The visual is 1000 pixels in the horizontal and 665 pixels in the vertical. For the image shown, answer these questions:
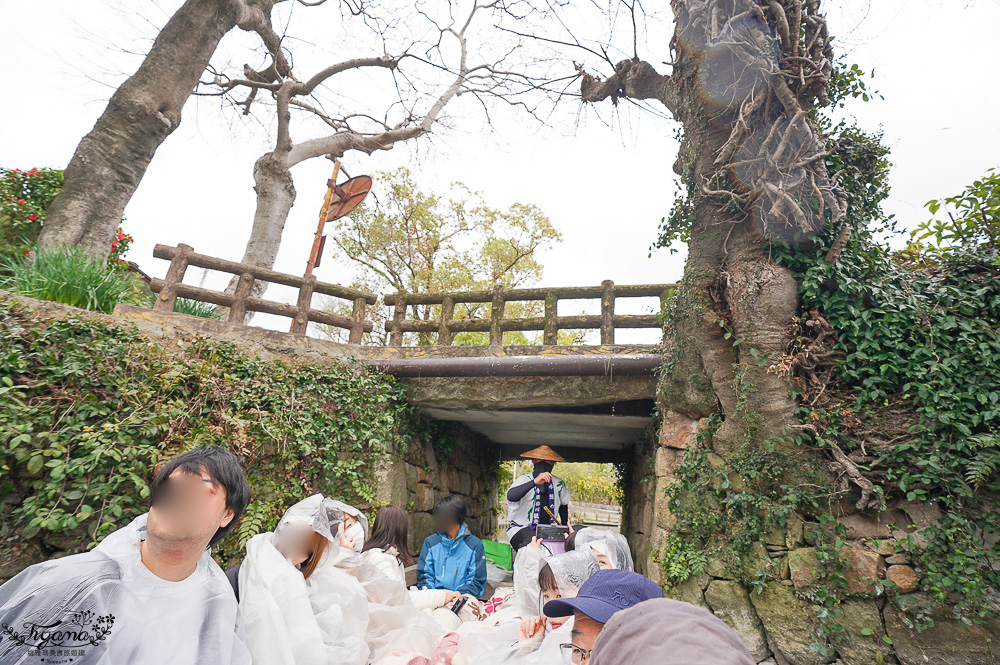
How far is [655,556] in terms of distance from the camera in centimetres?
416

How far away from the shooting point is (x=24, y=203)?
5.29 m

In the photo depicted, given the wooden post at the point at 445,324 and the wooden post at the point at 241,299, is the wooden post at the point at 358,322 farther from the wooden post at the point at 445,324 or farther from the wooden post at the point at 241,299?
the wooden post at the point at 241,299

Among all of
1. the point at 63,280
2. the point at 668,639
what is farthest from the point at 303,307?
the point at 668,639

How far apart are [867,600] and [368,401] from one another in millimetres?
4678

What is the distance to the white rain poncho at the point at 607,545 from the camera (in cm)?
254

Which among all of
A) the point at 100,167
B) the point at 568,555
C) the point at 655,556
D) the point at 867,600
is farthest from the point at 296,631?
the point at 100,167

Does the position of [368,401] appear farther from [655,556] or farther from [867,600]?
[867,600]

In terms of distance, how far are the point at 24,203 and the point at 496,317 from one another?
5497mm

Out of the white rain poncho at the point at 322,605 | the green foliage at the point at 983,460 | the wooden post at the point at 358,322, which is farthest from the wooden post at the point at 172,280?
the green foliage at the point at 983,460

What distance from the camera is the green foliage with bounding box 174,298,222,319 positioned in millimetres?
5551

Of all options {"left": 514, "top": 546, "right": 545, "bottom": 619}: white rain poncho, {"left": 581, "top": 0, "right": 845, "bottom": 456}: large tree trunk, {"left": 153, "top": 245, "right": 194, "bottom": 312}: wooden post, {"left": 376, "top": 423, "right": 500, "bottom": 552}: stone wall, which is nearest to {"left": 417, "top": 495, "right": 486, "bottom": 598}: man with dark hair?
{"left": 514, "top": 546, "right": 545, "bottom": 619}: white rain poncho

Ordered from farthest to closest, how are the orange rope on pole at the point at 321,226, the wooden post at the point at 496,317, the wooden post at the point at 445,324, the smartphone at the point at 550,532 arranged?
1. the orange rope on pole at the point at 321,226
2. the wooden post at the point at 445,324
3. the wooden post at the point at 496,317
4. the smartphone at the point at 550,532

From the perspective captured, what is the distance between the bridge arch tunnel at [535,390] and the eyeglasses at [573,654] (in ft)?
10.9

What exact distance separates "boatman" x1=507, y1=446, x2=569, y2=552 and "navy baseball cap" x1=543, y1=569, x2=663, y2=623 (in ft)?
10.3
